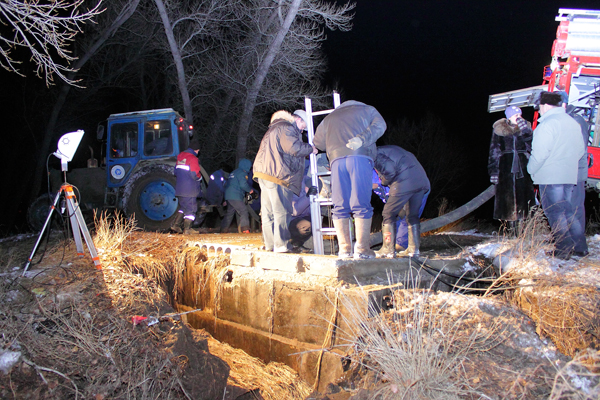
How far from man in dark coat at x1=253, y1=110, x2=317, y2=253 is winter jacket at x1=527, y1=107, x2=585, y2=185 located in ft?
7.80

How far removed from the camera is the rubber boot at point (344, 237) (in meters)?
3.90

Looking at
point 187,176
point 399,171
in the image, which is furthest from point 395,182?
point 187,176

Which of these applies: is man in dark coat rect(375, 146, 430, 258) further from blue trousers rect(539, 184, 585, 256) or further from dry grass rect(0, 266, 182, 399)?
dry grass rect(0, 266, 182, 399)

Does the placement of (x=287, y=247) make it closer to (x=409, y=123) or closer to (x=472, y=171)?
(x=409, y=123)

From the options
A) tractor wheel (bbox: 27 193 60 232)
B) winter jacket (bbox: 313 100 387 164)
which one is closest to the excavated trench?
winter jacket (bbox: 313 100 387 164)

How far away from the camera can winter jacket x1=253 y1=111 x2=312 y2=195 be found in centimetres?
440

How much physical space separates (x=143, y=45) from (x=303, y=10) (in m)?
6.36

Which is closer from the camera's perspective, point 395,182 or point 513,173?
point 395,182

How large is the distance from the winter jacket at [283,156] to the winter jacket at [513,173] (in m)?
2.58

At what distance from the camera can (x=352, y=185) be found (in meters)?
3.83

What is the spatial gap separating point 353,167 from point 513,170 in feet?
8.16

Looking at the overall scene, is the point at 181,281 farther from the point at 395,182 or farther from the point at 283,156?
the point at 395,182

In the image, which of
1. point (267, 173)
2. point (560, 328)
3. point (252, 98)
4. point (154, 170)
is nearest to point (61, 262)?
point (267, 173)

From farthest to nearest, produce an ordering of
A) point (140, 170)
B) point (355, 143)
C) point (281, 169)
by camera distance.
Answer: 1. point (140, 170)
2. point (281, 169)
3. point (355, 143)
